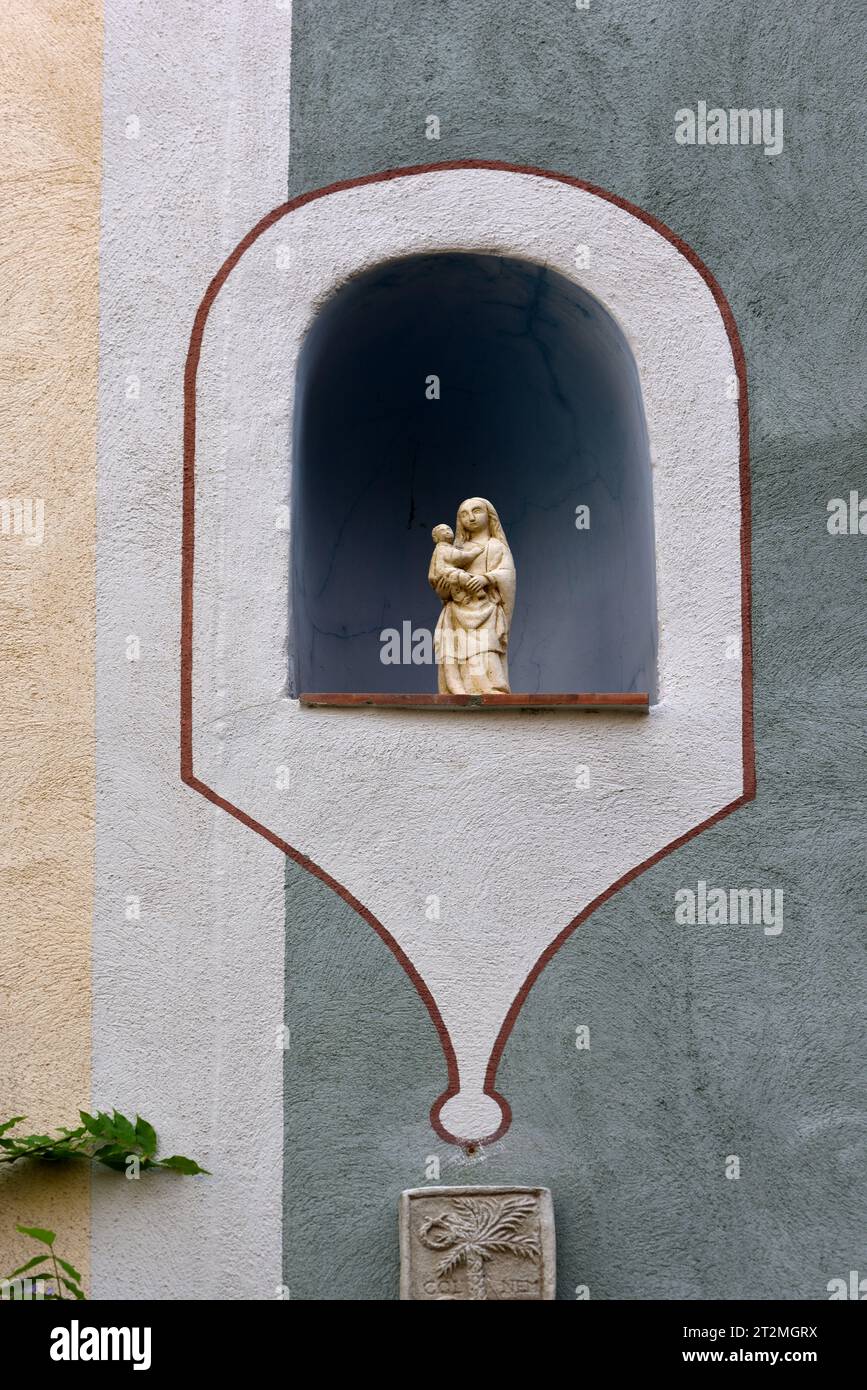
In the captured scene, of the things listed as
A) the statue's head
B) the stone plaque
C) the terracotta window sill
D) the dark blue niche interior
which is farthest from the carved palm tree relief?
the statue's head

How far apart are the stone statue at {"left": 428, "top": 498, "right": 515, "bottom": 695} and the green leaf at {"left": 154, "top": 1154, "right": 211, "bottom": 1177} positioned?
199cm

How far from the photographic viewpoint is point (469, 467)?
9008mm

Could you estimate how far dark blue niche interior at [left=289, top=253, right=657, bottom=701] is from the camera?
822cm

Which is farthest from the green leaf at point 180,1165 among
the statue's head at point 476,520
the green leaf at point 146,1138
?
the statue's head at point 476,520

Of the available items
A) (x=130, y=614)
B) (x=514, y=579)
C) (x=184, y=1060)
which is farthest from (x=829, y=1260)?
(x=130, y=614)

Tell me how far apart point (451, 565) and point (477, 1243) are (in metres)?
2.62

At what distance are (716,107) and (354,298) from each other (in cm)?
161

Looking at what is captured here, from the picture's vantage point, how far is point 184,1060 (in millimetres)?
7207

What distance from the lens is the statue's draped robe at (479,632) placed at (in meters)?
7.87

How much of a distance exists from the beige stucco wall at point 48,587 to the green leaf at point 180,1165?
11.1 inches

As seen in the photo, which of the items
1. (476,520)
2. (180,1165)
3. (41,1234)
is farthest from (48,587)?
(41,1234)

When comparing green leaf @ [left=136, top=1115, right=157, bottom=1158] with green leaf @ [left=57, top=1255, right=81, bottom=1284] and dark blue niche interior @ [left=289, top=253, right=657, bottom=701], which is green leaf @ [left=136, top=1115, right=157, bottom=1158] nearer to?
green leaf @ [left=57, top=1255, right=81, bottom=1284]

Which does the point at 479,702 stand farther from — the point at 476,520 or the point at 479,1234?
the point at 479,1234

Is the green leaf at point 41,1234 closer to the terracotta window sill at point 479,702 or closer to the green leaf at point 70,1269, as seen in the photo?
the green leaf at point 70,1269
